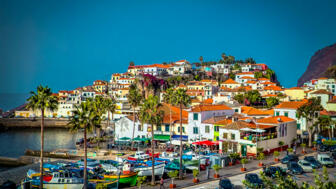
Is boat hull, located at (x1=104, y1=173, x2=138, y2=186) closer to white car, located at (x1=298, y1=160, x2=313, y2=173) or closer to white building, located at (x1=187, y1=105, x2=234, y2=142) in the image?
white car, located at (x1=298, y1=160, x2=313, y2=173)

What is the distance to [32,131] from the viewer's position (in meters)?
95.9

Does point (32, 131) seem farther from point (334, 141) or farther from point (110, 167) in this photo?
point (334, 141)

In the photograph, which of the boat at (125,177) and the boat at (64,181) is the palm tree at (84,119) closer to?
the boat at (64,181)

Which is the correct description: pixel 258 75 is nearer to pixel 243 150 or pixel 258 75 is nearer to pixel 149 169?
pixel 243 150

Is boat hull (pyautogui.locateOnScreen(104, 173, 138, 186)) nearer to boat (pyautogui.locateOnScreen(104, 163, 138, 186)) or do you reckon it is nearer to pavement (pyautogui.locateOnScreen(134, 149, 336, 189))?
boat (pyautogui.locateOnScreen(104, 163, 138, 186))

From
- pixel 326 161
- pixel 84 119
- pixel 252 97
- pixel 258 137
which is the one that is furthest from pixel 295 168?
pixel 252 97

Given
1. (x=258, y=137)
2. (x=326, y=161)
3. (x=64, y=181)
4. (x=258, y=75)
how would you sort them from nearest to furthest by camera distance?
(x=64, y=181) < (x=326, y=161) < (x=258, y=137) < (x=258, y=75)

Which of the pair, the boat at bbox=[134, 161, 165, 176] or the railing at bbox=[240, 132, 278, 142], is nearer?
the boat at bbox=[134, 161, 165, 176]

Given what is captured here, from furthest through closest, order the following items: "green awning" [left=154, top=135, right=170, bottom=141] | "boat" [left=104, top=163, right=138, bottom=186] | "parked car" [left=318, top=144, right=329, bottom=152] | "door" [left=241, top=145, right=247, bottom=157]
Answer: "green awning" [left=154, top=135, right=170, bottom=141] → "parked car" [left=318, top=144, right=329, bottom=152] → "door" [left=241, top=145, right=247, bottom=157] → "boat" [left=104, top=163, right=138, bottom=186]

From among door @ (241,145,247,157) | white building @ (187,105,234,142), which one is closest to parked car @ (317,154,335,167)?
door @ (241,145,247,157)

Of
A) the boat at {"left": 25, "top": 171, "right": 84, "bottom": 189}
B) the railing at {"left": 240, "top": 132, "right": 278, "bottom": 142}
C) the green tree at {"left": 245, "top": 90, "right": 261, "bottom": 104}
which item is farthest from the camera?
the green tree at {"left": 245, "top": 90, "right": 261, "bottom": 104}

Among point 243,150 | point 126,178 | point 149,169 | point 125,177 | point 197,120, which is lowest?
point 126,178

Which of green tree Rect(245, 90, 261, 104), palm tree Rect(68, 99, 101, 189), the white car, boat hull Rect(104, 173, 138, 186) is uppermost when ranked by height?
green tree Rect(245, 90, 261, 104)

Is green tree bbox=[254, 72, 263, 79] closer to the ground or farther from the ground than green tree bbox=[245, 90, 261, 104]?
farther from the ground
